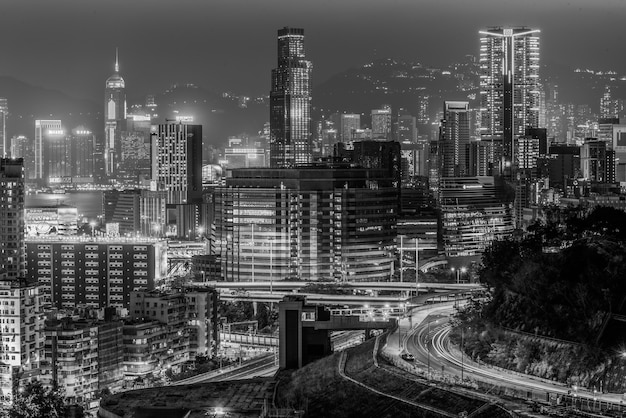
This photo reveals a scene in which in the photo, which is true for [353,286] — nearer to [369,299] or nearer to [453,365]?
[369,299]

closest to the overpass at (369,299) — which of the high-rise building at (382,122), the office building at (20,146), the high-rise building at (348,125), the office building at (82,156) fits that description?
the high-rise building at (348,125)

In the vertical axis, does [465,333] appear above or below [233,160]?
below

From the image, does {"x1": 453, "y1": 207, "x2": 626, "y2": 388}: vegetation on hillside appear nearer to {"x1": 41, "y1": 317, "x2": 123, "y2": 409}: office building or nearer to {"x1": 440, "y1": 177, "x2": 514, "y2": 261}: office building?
{"x1": 41, "y1": 317, "x2": 123, "y2": 409}: office building

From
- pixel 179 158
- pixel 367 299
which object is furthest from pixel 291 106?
pixel 367 299

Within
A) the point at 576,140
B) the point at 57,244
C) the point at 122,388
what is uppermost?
the point at 576,140

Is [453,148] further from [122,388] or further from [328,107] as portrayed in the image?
[122,388]

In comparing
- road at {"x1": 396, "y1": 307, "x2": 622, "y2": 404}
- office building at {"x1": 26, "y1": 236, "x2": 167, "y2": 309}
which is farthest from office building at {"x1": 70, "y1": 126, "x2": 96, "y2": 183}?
road at {"x1": 396, "y1": 307, "x2": 622, "y2": 404}

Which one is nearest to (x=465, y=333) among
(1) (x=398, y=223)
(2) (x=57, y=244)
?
(2) (x=57, y=244)
